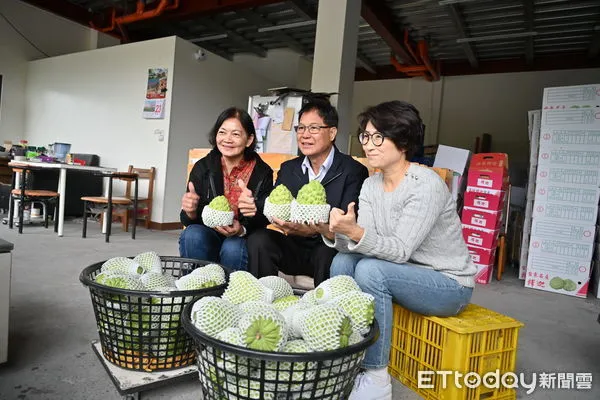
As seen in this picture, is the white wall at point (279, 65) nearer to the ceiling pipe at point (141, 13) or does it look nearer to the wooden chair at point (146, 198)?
the ceiling pipe at point (141, 13)

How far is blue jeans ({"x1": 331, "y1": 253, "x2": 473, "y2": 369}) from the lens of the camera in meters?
1.27

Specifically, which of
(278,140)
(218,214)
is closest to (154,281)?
(218,214)

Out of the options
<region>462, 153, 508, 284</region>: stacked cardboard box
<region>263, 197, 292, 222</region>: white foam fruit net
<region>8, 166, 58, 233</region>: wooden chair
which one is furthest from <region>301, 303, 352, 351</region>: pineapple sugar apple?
<region>8, 166, 58, 233</region>: wooden chair

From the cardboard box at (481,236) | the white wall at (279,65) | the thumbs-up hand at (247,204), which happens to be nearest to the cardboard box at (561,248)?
the cardboard box at (481,236)

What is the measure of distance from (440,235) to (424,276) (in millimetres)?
162

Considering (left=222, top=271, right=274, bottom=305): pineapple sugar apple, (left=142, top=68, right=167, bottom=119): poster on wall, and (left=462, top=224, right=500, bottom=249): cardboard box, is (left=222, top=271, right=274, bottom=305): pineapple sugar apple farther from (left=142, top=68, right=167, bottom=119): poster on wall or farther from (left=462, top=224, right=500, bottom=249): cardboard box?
(left=142, top=68, right=167, bottom=119): poster on wall

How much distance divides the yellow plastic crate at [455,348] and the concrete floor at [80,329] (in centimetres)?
11

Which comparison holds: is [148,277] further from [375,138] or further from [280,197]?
[375,138]

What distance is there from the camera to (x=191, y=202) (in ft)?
5.84

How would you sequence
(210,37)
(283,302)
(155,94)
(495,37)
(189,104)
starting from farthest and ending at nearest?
(210,37) < (495,37) < (189,104) < (155,94) < (283,302)

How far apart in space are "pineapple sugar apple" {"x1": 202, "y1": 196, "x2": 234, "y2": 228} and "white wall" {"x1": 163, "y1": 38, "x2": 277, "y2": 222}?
4.27m

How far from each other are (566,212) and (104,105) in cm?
639

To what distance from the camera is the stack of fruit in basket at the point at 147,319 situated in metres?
1.15

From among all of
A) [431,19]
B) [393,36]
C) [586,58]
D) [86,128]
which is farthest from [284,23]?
[586,58]
